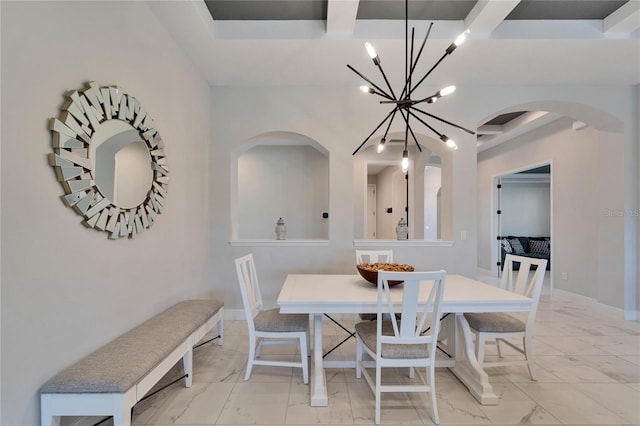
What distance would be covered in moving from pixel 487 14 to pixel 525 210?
23.0 feet

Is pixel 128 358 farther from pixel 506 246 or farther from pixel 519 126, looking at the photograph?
pixel 506 246

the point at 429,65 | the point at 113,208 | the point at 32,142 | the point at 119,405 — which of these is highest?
the point at 429,65

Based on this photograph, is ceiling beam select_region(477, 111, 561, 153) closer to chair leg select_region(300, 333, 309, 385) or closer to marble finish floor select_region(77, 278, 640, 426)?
marble finish floor select_region(77, 278, 640, 426)

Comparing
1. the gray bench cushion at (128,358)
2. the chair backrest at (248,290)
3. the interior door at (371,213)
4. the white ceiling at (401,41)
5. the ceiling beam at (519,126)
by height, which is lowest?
the gray bench cushion at (128,358)

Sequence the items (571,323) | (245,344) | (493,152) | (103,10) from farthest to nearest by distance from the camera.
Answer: (493,152)
(571,323)
(245,344)
(103,10)

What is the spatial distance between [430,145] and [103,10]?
11.5ft

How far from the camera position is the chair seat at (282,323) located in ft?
7.50

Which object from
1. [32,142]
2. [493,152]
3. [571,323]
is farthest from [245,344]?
[493,152]

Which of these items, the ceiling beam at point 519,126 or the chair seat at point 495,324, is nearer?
the chair seat at point 495,324

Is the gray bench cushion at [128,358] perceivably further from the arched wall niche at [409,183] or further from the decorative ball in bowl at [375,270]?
the arched wall niche at [409,183]

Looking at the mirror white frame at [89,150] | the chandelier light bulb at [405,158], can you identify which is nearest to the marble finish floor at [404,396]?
the mirror white frame at [89,150]

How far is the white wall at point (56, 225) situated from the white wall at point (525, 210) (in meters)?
8.36

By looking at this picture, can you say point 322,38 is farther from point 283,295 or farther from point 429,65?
point 283,295

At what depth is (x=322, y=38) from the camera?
2766 millimetres
